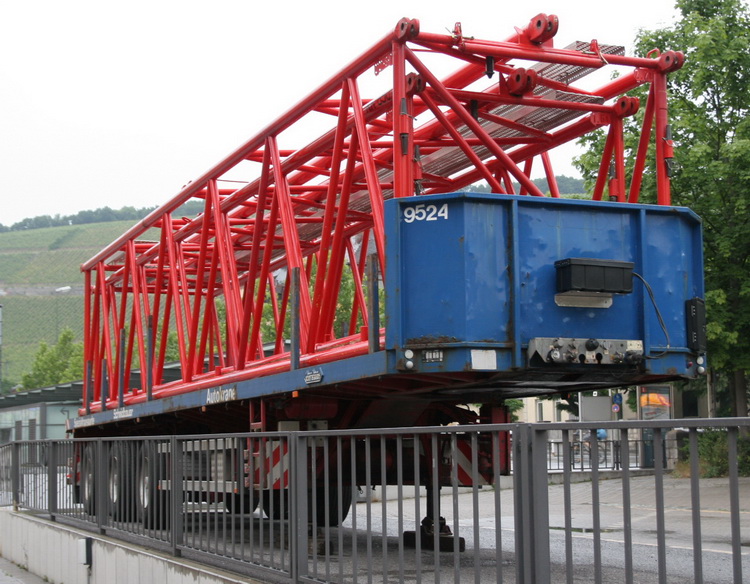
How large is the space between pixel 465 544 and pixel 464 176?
804 cm

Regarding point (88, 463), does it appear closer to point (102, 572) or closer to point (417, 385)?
point (102, 572)

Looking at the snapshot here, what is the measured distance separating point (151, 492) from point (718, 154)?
2026 centimetres

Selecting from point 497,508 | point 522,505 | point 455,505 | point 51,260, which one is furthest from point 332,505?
point 51,260

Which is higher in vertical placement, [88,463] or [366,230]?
[366,230]

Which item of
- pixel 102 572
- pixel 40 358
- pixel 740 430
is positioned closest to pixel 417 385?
pixel 102 572

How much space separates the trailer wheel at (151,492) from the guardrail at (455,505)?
0.02 meters

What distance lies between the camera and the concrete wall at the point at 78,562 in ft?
28.0

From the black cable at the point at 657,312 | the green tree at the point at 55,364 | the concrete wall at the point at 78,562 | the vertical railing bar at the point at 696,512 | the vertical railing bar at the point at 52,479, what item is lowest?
the concrete wall at the point at 78,562

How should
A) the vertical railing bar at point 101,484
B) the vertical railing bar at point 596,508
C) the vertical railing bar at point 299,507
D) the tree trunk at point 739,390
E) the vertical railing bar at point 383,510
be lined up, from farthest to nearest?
the tree trunk at point 739,390
the vertical railing bar at point 101,484
the vertical railing bar at point 299,507
the vertical railing bar at point 383,510
the vertical railing bar at point 596,508

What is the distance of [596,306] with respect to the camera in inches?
351

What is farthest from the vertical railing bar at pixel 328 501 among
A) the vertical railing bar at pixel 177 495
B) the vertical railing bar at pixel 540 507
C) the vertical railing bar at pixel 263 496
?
the vertical railing bar at pixel 177 495

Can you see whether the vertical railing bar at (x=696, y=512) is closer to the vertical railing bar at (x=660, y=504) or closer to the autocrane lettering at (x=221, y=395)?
the vertical railing bar at (x=660, y=504)

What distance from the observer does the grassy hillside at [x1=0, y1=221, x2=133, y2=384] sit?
155000 millimetres

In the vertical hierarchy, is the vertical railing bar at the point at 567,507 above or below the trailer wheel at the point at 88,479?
above
